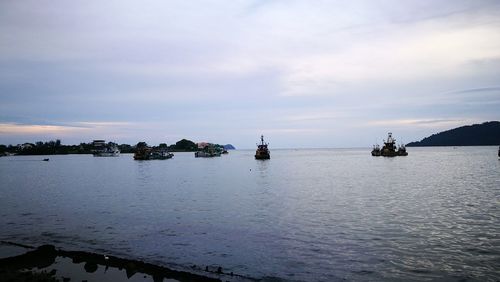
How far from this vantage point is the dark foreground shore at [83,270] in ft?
48.6

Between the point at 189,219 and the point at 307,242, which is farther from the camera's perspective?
the point at 189,219

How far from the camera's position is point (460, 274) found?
610 inches

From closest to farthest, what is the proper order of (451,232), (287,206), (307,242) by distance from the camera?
(307,242)
(451,232)
(287,206)

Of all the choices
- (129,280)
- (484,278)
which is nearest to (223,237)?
(129,280)

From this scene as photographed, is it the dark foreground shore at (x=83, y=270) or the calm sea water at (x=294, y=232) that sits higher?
the dark foreground shore at (x=83, y=270)

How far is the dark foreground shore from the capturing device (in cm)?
1483

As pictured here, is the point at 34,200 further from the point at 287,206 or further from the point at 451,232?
the point at 451,232

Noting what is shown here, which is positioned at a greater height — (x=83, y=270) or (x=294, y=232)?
(x=83, y=270)

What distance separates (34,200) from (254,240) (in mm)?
34969

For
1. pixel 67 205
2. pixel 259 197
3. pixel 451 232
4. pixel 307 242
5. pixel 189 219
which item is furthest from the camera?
pixel 259 197

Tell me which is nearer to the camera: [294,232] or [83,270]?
[83,270]

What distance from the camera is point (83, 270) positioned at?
16.2 meters

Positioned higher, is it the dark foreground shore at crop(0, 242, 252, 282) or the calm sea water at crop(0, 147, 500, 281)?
the dark foreground shore at crop(0, 242, 252, 282)

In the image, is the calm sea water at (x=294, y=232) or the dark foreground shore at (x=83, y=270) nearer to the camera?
the dark foreground shore at (x=83, y=270)
